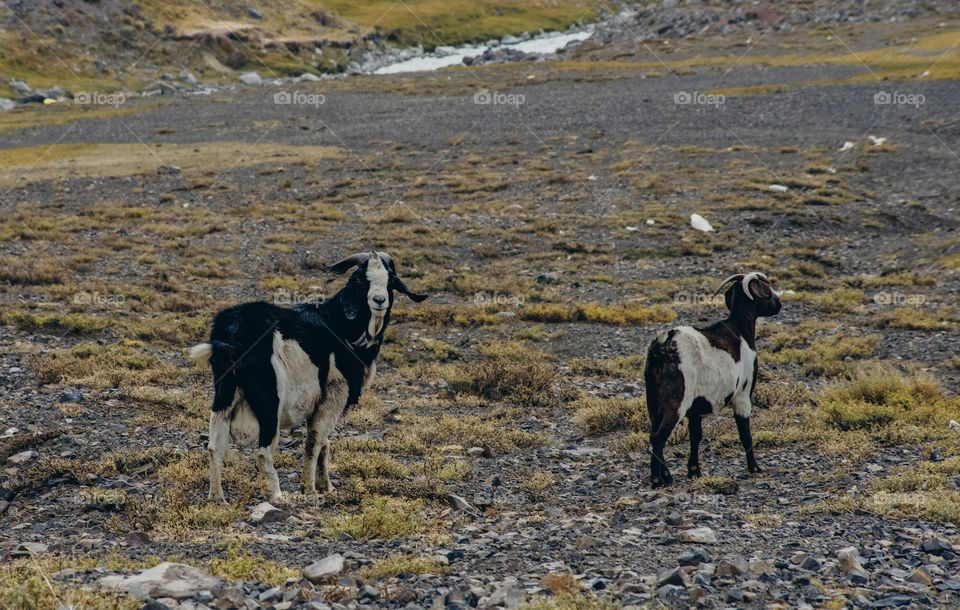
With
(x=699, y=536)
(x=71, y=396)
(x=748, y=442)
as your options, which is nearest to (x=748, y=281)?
(x=748, y=442)

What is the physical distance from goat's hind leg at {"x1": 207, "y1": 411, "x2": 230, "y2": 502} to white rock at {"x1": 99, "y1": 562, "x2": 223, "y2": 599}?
2046 mm

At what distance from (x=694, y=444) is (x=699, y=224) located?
17.4m

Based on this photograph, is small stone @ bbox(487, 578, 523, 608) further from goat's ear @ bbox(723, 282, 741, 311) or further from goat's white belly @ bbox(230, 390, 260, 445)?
goat's ear @ bbox(723, 282, 741, 311)

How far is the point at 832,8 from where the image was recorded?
9206 centimetres

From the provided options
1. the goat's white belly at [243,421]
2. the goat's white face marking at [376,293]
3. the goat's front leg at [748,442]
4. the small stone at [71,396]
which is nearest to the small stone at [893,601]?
the goat's front leg at [748,442]

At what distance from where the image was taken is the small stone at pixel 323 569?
5688mm

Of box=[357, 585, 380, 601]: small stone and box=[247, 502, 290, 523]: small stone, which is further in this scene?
box=[247, 502, 290, 523]: small stone

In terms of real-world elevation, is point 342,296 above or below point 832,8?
below

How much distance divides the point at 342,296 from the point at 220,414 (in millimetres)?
1723

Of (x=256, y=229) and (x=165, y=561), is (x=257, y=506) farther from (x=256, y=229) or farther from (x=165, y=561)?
(x=256, y=229)

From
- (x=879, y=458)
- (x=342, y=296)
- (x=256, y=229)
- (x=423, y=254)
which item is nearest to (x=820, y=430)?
(x=879, y=458)

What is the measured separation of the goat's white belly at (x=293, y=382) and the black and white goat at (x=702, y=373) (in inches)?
141

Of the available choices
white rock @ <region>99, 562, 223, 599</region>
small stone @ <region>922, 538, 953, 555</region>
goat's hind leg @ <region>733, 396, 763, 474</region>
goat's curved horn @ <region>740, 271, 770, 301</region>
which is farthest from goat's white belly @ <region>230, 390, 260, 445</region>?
small stone @ <region>922, 538, 953, 555</region>

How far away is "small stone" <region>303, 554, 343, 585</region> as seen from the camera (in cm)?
569
